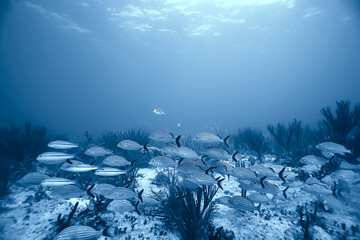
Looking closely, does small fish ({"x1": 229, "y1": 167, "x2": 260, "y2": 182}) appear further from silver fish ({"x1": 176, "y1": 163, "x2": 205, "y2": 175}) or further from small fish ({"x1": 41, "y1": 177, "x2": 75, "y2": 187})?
small fish ({"x1": 41, "y1": 177, "x2": 75, "y2": 187})

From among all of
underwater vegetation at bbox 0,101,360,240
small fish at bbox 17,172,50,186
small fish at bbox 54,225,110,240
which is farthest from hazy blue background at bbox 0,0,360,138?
small fish at bbox 54,225,110,240

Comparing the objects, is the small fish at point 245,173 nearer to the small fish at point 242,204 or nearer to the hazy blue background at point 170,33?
the small fish at point 242,204

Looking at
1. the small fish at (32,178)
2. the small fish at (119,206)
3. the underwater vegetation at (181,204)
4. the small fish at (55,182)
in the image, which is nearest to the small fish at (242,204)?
the underwater vegetation at (181,204)

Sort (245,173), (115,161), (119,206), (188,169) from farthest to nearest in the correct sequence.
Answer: (115,161) < (245,173) < (188,169) < (119,206)

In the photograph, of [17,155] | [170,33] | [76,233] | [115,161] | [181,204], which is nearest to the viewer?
[76,233]

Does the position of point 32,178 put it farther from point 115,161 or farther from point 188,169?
point 188,169

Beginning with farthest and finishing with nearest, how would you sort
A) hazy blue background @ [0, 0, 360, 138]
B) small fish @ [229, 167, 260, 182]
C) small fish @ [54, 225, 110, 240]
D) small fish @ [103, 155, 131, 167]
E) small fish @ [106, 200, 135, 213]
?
1. hazy blue background @ [0, 0, 360, 138]
2. small fish @ [103, 155, 131, 167]
3. small fish @ [229, 167, 260, 182]
4. small fish @ [106, 200, 135, 213]
5. small fish @ [54, 225, 110, 240]

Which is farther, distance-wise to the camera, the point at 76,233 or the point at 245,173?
the point at 245,173

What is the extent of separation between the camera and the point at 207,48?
51000 mm

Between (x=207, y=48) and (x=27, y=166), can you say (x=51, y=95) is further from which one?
(x=27, y=166)

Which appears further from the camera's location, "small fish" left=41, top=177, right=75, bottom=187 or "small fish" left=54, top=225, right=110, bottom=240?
"small fish" left=41, top=177, right=75, bottom=187

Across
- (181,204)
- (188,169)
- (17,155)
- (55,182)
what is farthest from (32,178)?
(17,155)

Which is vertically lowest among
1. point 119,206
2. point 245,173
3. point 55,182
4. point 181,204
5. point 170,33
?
point 181,204

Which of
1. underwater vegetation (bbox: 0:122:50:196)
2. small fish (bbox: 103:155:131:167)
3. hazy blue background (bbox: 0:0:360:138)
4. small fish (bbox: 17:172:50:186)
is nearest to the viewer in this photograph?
small fish (bbox: 17:172:50:186)
